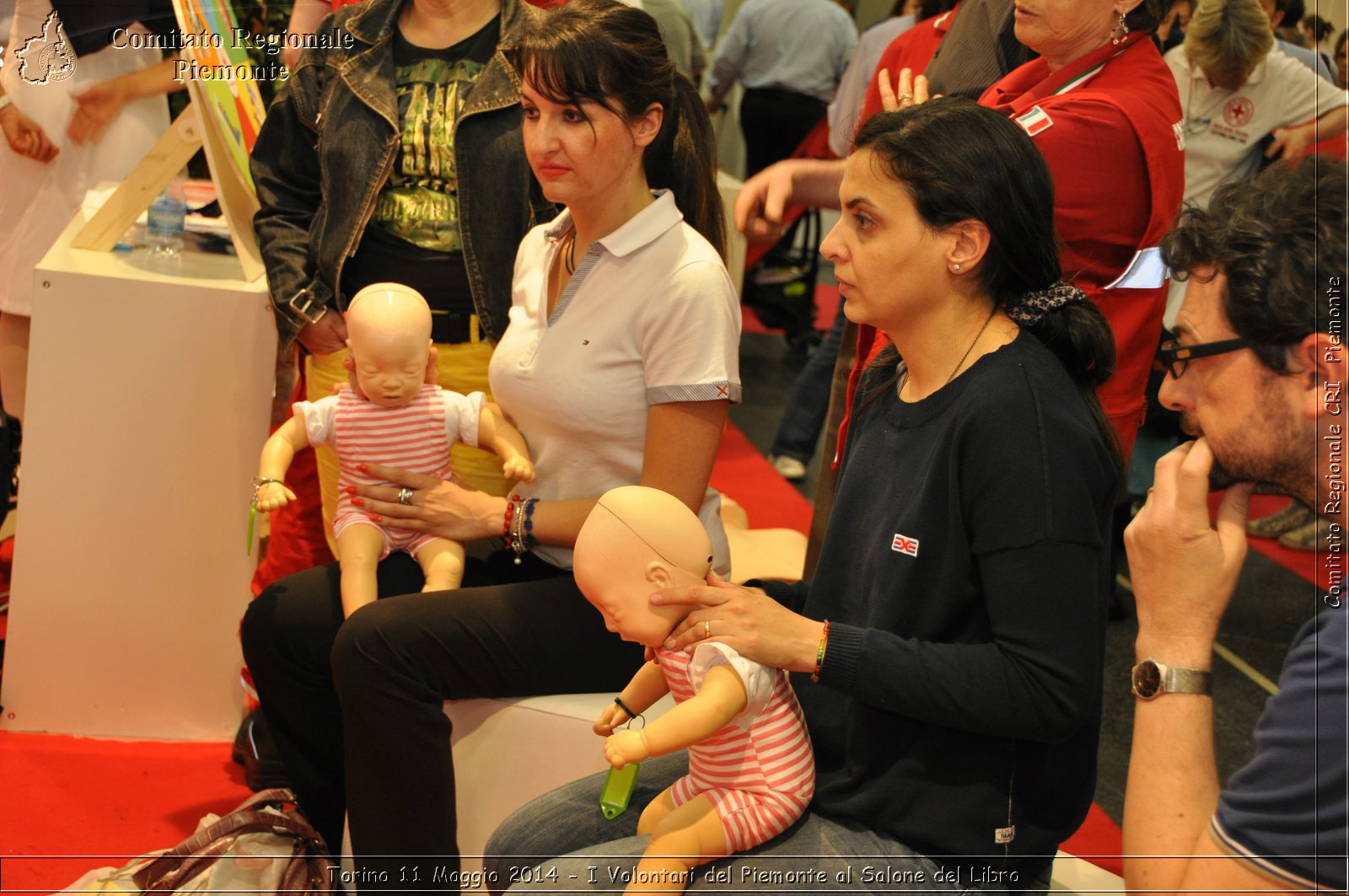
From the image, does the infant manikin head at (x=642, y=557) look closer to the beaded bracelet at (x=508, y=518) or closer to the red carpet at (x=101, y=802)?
the beaded bracelet at (x=508, y=518)

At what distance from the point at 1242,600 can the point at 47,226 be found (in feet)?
13.0

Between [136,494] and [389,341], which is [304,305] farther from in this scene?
[136,494]

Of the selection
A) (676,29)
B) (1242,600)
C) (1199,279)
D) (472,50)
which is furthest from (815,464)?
(1199,279)

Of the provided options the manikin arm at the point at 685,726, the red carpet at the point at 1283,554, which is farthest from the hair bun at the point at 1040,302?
the red carpet at the point at 1283,554

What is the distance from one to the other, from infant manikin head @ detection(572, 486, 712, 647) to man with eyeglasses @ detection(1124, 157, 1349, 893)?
554mm

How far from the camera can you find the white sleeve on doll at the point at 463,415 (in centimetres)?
238

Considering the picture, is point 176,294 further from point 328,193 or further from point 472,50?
point 472,50

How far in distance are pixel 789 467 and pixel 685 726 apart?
378 cm

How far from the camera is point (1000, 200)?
5.23 feet

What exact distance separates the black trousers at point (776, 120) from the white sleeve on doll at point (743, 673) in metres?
5.80

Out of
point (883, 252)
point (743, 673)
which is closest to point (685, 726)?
point (743, 673)

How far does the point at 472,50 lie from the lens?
8.75ft

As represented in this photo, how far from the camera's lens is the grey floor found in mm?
3176

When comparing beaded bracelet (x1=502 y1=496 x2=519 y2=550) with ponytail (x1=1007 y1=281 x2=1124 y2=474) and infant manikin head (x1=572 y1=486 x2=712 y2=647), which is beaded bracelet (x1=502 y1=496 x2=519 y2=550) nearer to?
infant manikin head (x1=572 y1=486 x2=712 y2=647)
